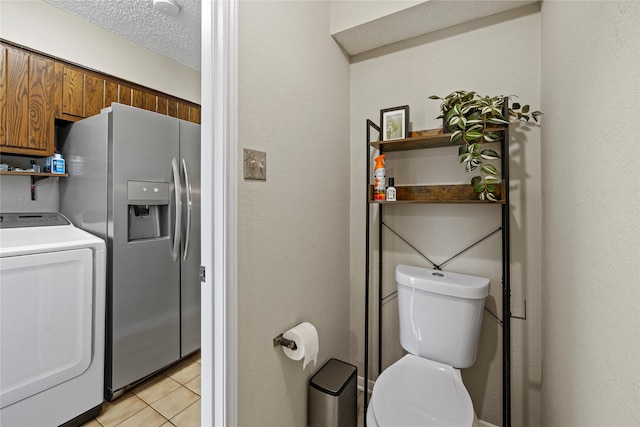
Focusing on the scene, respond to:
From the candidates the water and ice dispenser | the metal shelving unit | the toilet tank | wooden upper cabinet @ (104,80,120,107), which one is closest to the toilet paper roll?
the metal shelving unit

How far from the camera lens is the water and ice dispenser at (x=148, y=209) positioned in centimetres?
185

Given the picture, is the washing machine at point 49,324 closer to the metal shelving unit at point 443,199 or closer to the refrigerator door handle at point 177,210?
the refrigerator door handle at point 177,210

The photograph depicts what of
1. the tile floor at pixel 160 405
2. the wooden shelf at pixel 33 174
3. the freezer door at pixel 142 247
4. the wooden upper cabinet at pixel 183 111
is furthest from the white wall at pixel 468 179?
the wooden shelf at pixel 33 174

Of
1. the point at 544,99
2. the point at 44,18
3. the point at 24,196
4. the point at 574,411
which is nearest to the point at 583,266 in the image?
→ the point at 574,411

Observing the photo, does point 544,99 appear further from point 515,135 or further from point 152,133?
point 152,133

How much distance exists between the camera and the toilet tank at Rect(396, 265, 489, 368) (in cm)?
133

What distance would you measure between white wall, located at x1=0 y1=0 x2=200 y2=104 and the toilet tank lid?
264 cm

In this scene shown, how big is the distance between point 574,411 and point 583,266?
427 mm

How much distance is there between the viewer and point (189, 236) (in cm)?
210

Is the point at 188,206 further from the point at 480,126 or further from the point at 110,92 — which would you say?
the point at 480,126

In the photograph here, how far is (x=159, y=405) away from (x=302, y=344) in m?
1.25

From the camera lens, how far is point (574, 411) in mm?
818

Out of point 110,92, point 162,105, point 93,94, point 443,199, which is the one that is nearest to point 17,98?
point 93,94

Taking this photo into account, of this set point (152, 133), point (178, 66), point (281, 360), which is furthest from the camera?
point (178, 66)
